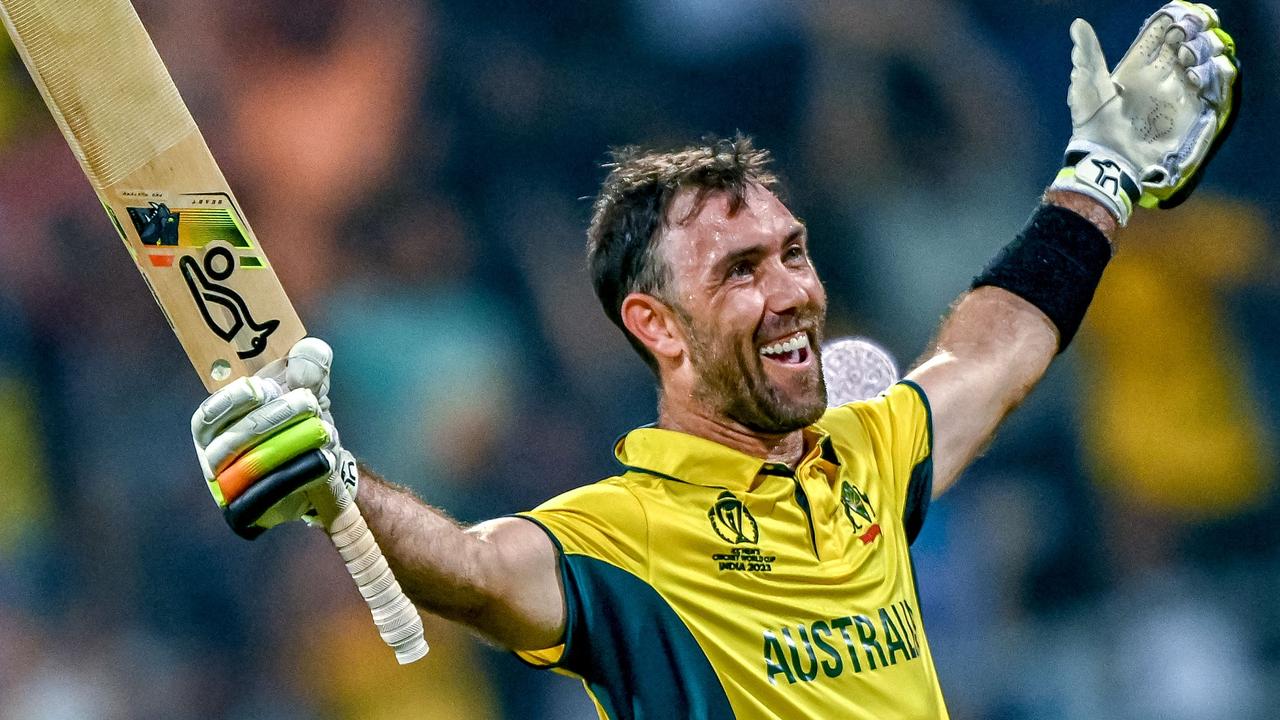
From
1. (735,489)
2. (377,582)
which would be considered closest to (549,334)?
(735,489)

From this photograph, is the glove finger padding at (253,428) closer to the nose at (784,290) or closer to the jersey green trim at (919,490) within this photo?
the nose at (784,290)

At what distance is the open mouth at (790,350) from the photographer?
3037 mm

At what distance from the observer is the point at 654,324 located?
3.14 metres

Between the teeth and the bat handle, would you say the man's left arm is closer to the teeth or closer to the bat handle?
the teeth

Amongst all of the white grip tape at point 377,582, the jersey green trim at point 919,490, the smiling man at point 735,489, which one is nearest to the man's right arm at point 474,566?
the smiling man at point 735,489

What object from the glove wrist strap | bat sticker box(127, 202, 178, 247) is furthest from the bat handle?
the glove wrist strap

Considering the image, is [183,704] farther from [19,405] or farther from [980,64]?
[980,64]

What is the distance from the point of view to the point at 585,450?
208 inches

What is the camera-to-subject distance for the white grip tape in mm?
2186

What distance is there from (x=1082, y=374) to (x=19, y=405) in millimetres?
3955

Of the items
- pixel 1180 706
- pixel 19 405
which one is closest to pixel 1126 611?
pixel 1180 706

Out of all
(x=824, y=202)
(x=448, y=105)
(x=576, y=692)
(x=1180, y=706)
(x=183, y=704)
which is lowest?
(x=1180, y=706)

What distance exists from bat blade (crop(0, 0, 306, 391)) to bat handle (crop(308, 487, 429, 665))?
28cm

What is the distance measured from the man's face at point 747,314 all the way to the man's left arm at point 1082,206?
22.0 inches
